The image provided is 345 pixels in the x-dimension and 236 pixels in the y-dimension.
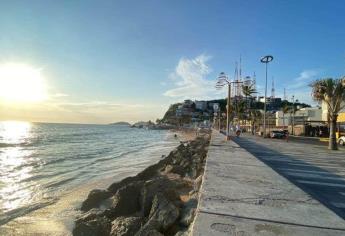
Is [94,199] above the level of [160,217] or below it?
below

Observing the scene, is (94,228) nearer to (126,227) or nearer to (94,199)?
(126,227)

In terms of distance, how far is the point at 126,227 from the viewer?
6305 mm

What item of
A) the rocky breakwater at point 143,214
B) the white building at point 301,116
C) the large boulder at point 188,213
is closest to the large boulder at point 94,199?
the rocky breakwater at point 143,214

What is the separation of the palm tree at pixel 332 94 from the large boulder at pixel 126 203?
68.9ft

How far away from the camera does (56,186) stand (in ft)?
52.1

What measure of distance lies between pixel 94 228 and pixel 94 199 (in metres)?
3.99

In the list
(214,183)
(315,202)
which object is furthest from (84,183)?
(315,202)

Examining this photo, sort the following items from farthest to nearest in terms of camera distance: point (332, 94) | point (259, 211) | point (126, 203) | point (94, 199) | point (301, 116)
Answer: point (301, 116) → point (332, 94) → point (94, 199) → point (126, 203) → point (259, 211)

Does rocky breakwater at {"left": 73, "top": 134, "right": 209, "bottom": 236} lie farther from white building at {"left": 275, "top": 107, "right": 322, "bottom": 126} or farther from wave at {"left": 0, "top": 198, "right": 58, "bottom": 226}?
white building at {"left": 275, "top": 107, "right": 322, "bottom": 126}

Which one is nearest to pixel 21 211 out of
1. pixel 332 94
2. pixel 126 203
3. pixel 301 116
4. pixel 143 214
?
pixel 126 203

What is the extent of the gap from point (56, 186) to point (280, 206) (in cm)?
1258

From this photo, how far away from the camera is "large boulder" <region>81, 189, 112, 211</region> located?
10.5 meters

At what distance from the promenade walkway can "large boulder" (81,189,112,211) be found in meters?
4.32

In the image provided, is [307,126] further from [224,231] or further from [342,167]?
[224,231]
